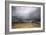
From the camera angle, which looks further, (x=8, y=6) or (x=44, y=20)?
(x=44, y=20)

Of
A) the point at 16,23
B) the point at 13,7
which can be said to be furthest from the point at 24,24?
the point at 13,7

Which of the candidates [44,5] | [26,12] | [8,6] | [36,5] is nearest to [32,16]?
Result: [26,12]

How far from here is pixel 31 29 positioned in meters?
1.98

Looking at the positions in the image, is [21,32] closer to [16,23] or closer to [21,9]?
[16,23]

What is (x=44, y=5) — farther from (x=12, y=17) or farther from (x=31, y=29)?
(x=12, y=17)

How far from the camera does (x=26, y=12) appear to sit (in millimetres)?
1956

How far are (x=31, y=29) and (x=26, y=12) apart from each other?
1.59 ft

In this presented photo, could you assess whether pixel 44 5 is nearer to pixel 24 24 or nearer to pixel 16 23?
pixel 24 24

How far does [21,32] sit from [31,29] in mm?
285

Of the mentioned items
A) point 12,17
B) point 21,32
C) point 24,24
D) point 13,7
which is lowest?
point 21,32

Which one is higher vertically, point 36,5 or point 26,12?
point 36,5

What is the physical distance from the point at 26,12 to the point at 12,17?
399mm

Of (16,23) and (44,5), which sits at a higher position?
(44,5)

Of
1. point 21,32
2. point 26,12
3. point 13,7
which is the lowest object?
point 21,32
